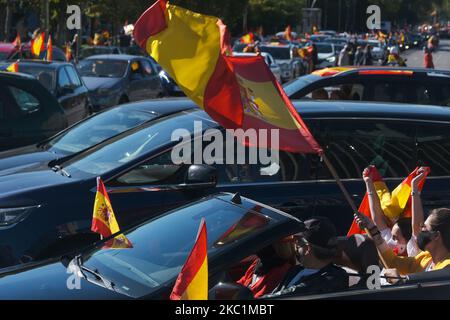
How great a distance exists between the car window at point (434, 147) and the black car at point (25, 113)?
474 cm

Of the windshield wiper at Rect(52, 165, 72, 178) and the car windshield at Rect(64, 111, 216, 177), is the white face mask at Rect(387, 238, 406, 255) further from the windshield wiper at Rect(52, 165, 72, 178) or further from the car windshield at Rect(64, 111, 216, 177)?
the windshield wiper at Rect(52, 165, 72, 178)

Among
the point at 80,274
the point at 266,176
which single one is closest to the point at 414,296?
the point at 80,274

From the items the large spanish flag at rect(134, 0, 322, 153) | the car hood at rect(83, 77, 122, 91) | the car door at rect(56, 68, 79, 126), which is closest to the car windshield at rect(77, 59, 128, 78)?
the car hood at rect(83, 77, 122, 91)

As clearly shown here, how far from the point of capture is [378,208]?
5848mm

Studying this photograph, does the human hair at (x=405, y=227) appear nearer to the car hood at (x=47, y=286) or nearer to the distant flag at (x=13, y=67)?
the car hood at (x=47, y=286)

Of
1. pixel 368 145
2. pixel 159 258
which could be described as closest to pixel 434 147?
pixel 368 145

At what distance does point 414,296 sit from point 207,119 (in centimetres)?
305

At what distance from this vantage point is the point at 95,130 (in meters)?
8.59

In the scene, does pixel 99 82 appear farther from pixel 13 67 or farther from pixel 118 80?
pixel 13 67

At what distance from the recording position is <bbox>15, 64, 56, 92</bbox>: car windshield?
1379cm

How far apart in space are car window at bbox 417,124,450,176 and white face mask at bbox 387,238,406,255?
1255 millimetres

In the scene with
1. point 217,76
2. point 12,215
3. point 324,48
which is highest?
point 217,76

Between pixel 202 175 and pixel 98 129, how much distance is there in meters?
2.69

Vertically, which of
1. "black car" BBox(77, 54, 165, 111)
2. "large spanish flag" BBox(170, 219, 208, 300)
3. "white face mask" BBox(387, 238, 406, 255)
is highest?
"large spanish flag" BBox(170, 219, 208, 300)
